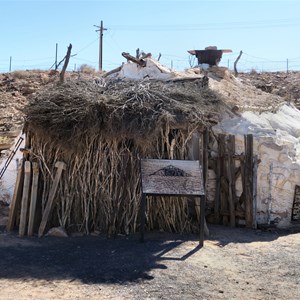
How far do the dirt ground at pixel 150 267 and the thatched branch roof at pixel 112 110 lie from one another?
1972 mm

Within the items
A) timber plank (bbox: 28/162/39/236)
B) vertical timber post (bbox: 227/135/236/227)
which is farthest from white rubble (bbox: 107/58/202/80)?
timber plank (bbox: 28/162/39/236)

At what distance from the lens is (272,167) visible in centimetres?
974

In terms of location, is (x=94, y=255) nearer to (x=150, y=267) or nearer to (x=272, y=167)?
(x=150, y=267)

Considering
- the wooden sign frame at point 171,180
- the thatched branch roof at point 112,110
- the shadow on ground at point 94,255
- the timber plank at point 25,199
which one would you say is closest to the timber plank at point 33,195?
the timber plank at point 25,199

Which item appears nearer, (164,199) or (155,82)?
(164,199)

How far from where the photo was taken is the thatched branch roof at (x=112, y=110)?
27.9 feet

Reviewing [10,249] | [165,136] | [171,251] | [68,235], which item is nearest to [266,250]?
[171,251]

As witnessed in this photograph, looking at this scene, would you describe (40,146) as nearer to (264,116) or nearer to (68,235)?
(68,235)

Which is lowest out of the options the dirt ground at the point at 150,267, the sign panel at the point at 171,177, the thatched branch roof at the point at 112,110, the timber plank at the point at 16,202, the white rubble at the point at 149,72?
the dirt ground at the point at 150,267

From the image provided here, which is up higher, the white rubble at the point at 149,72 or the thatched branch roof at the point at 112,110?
the white rubble at the point at 149,72

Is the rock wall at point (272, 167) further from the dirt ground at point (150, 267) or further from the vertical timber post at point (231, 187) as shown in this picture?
the dirt ground at point (150, 267)

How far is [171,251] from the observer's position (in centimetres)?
753

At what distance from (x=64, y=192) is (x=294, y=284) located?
4427 millimetres

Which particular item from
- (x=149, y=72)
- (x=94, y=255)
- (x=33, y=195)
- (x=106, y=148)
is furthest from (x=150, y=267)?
(x=149, y=72)
